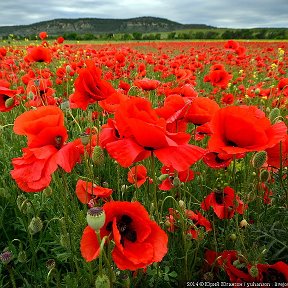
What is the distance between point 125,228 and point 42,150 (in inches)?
14.6

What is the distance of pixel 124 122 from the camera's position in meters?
0.99

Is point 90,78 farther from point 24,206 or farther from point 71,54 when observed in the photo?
point 71,54

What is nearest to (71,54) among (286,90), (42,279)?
(286,90)

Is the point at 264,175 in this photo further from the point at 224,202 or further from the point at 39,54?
the point at 39,54

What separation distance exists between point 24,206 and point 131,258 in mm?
754

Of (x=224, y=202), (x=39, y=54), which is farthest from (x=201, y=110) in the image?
(x=39, y=54)

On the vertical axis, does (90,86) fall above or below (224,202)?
above

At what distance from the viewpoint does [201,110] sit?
1344 millimetres

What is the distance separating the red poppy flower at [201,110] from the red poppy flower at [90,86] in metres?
0.33

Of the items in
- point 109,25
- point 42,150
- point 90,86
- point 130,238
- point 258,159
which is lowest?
point 109,25

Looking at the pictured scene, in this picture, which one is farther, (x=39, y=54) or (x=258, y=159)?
(x=39, y=54)

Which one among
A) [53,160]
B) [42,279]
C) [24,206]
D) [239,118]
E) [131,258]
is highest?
[239,118]

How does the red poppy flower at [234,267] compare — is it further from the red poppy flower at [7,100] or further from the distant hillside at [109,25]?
the distant hillside at [109,25]

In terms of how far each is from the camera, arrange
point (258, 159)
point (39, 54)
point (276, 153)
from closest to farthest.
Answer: point (258, 159) → point (276, 153) → point (39, 54)
